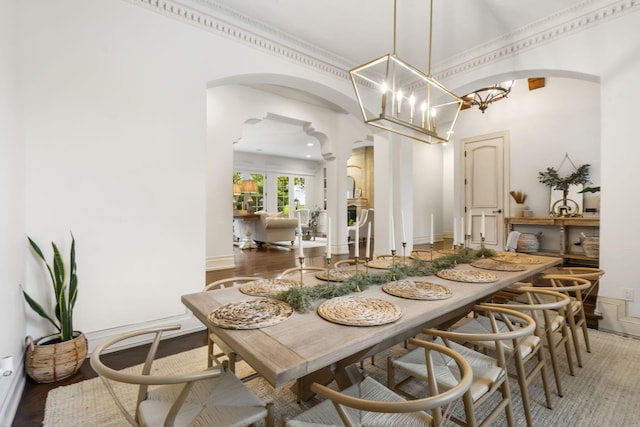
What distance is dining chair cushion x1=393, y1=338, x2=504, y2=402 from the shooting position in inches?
49.6

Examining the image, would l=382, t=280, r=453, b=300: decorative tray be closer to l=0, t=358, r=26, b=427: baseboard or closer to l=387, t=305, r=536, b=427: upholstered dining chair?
l=387, t=305, r=536, b=427: upholstered dining chair

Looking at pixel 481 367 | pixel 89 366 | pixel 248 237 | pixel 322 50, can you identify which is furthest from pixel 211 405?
pixel 248 237

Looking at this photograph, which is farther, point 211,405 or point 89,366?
point 89,366

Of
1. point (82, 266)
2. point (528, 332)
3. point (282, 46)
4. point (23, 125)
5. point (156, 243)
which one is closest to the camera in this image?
point (528, 332)

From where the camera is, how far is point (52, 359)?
1890 millimetres

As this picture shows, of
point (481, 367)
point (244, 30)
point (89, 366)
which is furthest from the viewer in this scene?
point (244, 30)

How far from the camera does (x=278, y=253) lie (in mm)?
6719

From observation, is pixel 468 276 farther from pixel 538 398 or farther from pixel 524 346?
pixel 538 398

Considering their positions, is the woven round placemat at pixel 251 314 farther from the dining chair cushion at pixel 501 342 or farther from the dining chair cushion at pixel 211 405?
the dining chair cushion at pixel 501 342

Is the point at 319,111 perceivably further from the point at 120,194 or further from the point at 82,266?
the point at 82,266

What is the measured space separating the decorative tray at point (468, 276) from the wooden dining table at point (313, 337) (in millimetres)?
51

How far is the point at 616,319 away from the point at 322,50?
155 inches

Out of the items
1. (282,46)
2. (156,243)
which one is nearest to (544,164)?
(282,46)

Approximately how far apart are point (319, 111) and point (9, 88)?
4.80 metres
